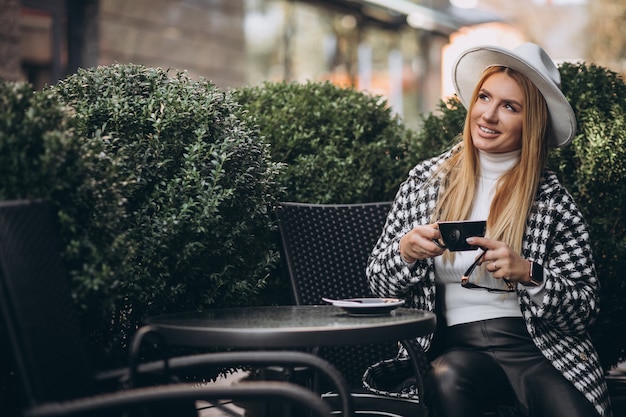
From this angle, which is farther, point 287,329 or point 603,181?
point 603,181

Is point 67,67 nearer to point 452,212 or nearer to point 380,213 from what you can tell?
point 380,213

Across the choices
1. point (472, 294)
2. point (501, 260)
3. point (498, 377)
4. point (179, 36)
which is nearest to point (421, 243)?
point (501, 260)

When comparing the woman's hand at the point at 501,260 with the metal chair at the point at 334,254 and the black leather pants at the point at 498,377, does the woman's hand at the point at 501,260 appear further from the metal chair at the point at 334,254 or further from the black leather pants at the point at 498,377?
the metal chair at the point at 334,254

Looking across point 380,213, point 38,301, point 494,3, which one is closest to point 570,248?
point 380,213

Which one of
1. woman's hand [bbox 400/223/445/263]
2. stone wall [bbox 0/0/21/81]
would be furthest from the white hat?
stone wall [bbox 0/0/21/81]

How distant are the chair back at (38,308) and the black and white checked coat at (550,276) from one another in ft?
4.25

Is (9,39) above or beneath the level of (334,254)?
above

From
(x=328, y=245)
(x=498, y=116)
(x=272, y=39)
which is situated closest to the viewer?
(x=498, y=116)

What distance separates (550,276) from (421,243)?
466mm

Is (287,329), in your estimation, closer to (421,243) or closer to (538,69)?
(421,243)

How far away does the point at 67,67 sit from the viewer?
343 inches

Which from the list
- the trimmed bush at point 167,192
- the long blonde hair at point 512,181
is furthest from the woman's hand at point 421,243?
the trimmed bush at point 167,192

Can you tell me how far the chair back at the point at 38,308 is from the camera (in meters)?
2.04

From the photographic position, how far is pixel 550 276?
301 cm
